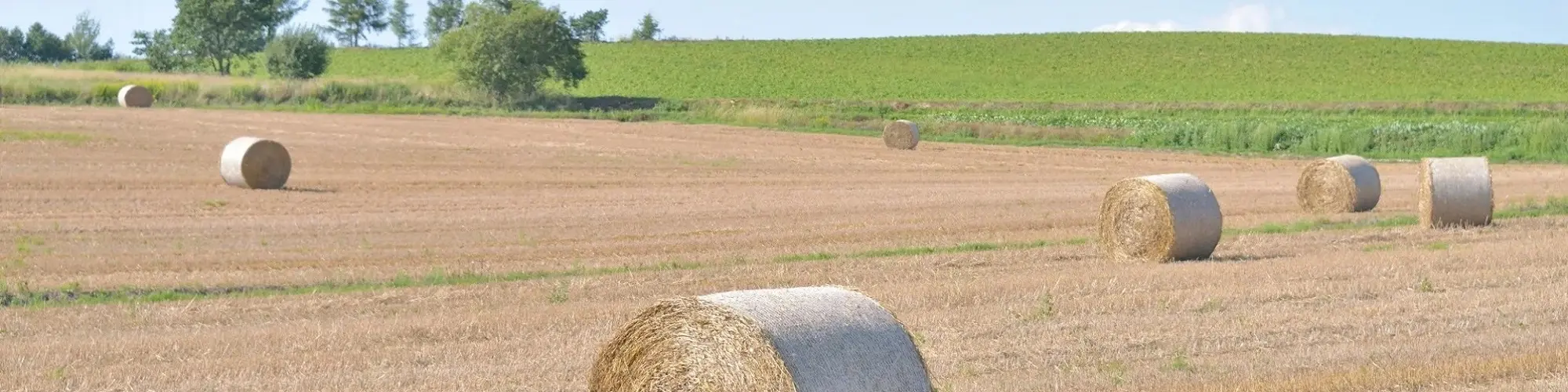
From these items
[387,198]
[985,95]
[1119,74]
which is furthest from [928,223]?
[1119,74]

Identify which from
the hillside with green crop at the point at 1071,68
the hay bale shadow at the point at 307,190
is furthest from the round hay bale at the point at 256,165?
the hillside with green crop at the point at 1071,68

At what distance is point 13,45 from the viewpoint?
128375mm

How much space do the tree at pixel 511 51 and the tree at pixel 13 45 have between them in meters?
78.3

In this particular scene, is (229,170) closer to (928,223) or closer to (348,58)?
(928,223)

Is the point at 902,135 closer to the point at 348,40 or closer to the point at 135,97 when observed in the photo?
the point at 135,97

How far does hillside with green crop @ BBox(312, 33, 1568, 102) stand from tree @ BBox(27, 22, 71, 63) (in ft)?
151

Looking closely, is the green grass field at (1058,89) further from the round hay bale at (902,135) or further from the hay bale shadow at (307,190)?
the hay bale shadow at (307,190)

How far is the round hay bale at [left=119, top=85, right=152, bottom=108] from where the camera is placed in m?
51.1

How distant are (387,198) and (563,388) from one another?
53.4ft

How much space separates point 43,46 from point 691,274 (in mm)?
129107

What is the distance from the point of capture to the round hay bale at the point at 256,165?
82.8ft

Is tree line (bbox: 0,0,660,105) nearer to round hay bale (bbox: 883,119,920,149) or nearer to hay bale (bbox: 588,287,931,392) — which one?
round hay bale (bbox: 883,119,920,149)

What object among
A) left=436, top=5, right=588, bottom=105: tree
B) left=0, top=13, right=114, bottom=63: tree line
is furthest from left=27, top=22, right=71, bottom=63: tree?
left=436, top=5, right=588, bottom=105: tree

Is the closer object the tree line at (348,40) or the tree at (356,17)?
the tree line at (348,40)
